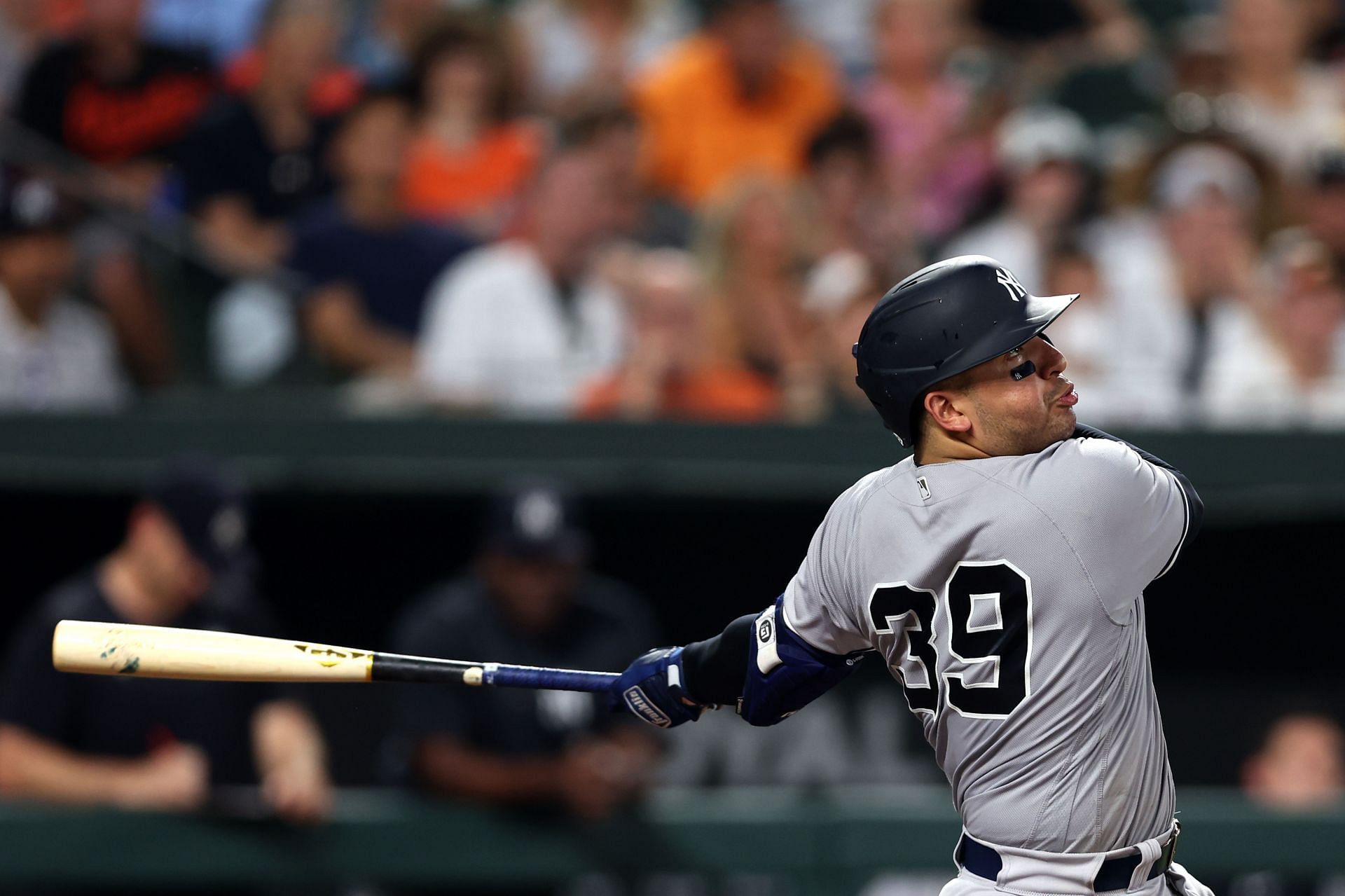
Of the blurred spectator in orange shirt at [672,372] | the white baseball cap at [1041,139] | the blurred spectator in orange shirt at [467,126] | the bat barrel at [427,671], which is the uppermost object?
the blurred spectator in orange shirt at [467,126]

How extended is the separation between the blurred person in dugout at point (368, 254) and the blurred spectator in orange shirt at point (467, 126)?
0.50ft

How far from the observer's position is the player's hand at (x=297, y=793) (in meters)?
5.58

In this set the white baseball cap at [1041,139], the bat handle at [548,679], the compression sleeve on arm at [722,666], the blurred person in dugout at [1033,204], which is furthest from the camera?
the white baseball cap at [1041,139]

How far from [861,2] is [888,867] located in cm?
400

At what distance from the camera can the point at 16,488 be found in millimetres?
6500

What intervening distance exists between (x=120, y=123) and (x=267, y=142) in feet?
1.79

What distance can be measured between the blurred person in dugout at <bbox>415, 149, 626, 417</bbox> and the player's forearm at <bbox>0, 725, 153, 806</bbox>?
175 cm

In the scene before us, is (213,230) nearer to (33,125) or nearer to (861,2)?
(33,125)

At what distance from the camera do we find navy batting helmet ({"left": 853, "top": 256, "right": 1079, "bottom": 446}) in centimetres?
283

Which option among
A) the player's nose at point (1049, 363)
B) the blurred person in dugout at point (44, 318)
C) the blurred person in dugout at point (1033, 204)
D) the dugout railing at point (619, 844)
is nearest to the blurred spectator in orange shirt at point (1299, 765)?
the dugout railing at point (619, 844)

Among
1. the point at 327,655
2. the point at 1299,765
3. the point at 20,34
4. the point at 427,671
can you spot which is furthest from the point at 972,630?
the point at 20,34

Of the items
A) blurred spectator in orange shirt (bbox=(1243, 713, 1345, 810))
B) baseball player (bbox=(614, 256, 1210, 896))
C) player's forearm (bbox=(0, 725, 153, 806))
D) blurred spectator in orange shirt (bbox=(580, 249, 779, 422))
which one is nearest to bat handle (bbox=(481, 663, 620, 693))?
baseball player (bbox=(614, 256, 1210, 896))

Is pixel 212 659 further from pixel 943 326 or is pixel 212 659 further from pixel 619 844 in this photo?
pixel 619 844

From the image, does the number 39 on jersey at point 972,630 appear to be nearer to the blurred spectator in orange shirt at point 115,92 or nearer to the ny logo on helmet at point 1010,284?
the ny logo on helmet at point 1010,284
